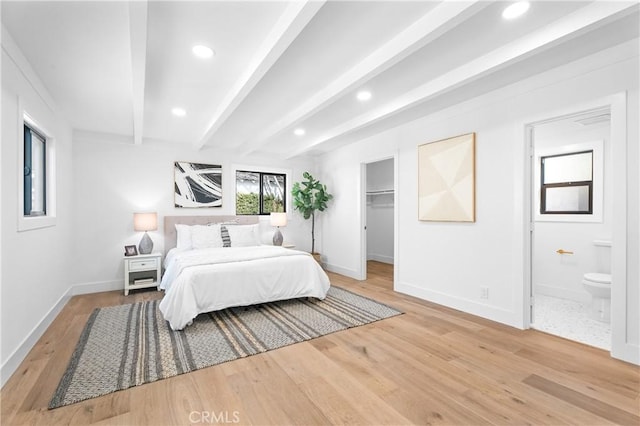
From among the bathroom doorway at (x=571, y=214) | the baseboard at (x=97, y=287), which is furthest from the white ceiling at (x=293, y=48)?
the baseboard at (x=97, y=287)

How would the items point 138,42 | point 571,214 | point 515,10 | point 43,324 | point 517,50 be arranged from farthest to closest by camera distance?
1. point 571,214
2. point 43,324
3. point 517,50
4. point 138,42
5. point 515,10

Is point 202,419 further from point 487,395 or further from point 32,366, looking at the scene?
point 487,395

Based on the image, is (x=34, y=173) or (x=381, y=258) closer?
(x=34, y=173)

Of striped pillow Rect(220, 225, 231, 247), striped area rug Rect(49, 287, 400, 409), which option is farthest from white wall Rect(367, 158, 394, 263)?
striped pillow Rect(220, 225, 231, 247)

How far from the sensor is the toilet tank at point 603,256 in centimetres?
348

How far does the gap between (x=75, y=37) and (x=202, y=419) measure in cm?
272

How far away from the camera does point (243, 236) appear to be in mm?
4809

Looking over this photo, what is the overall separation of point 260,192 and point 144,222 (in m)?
2.14

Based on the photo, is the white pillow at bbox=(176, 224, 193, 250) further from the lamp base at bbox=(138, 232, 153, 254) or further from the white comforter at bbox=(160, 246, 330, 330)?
the white comforter at bbox=(160, 246, 330, 330)

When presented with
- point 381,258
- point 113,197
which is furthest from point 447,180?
point 113,197

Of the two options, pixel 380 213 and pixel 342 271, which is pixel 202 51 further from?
pixel 380 213

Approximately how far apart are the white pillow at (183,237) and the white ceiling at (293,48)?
183cm

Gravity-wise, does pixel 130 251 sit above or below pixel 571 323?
above

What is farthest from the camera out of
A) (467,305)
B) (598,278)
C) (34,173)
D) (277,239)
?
(277,239)
